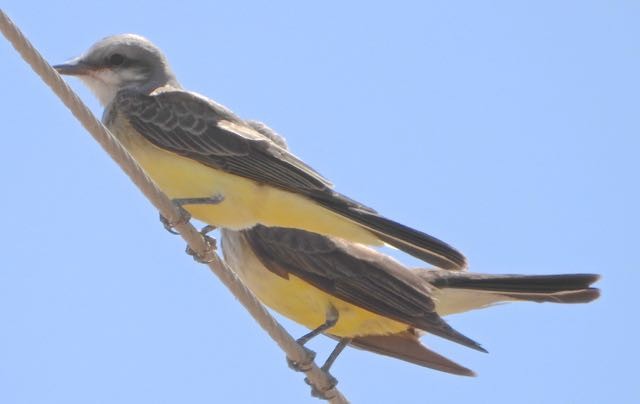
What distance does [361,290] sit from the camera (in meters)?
9.30

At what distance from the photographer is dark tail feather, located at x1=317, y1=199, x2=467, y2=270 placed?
25.0 feet

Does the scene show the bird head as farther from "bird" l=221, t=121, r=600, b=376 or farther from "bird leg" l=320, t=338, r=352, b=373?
"bird leg" l=320, t=338, r=352, b=373

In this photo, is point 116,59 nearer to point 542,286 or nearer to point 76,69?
point 76,69

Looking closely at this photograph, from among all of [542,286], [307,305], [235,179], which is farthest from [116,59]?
[542,286]

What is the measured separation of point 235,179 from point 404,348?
225 cm

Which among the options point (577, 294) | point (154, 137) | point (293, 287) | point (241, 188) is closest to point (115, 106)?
point (154, 137)

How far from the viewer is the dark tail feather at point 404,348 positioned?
9297mm

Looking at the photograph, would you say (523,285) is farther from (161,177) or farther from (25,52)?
(25,52)

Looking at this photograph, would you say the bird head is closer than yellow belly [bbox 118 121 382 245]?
No

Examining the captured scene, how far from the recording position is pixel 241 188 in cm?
782

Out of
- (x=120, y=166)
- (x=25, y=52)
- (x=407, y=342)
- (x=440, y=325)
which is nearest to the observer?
(x=25, y=52)

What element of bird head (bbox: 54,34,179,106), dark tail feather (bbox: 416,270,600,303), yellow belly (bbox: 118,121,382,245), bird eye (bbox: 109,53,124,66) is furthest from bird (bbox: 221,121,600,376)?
yellow belly (bbox: 118,121,382,245)

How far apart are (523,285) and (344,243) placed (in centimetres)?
140

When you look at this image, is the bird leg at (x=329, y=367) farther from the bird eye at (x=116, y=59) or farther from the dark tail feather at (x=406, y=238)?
the bird eye at (x=116, y=59)
